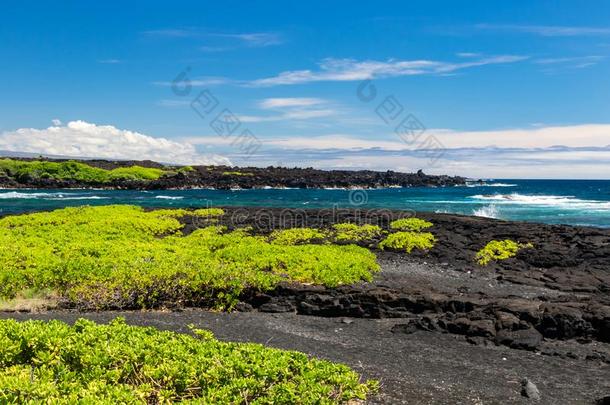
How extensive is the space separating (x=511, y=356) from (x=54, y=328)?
824cm

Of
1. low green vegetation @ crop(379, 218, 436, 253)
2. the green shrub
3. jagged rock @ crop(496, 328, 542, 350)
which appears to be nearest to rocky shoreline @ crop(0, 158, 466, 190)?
the green shrub

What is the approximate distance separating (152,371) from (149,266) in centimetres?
845

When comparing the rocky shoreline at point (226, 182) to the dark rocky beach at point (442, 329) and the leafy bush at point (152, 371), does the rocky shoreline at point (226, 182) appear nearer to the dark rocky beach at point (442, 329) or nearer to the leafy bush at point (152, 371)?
the dark rocky beach at point (442, 329)

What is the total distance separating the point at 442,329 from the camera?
39.1 ft

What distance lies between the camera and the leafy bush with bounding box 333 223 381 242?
2569cm

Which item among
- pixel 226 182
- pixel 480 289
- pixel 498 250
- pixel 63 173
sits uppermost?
pixel 63 173

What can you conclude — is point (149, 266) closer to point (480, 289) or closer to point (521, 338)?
point (521, 338)

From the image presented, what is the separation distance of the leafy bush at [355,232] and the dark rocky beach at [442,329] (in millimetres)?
6397

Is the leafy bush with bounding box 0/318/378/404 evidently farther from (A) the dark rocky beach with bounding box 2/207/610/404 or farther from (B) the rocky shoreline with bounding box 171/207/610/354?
(B) the rocky shoreline with bounding box 171/207/610/354

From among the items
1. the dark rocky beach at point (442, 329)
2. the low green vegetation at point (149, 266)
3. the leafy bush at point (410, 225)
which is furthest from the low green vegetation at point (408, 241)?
the dark rocky beach at point (442, 329)

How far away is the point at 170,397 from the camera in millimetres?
6441

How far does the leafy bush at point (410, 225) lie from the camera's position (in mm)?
28016

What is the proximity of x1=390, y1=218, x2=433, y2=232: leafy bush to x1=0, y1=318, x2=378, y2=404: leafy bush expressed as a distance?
20.6 m

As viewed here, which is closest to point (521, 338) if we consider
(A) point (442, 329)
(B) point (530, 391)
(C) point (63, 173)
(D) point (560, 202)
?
(A) point (442, 329)
